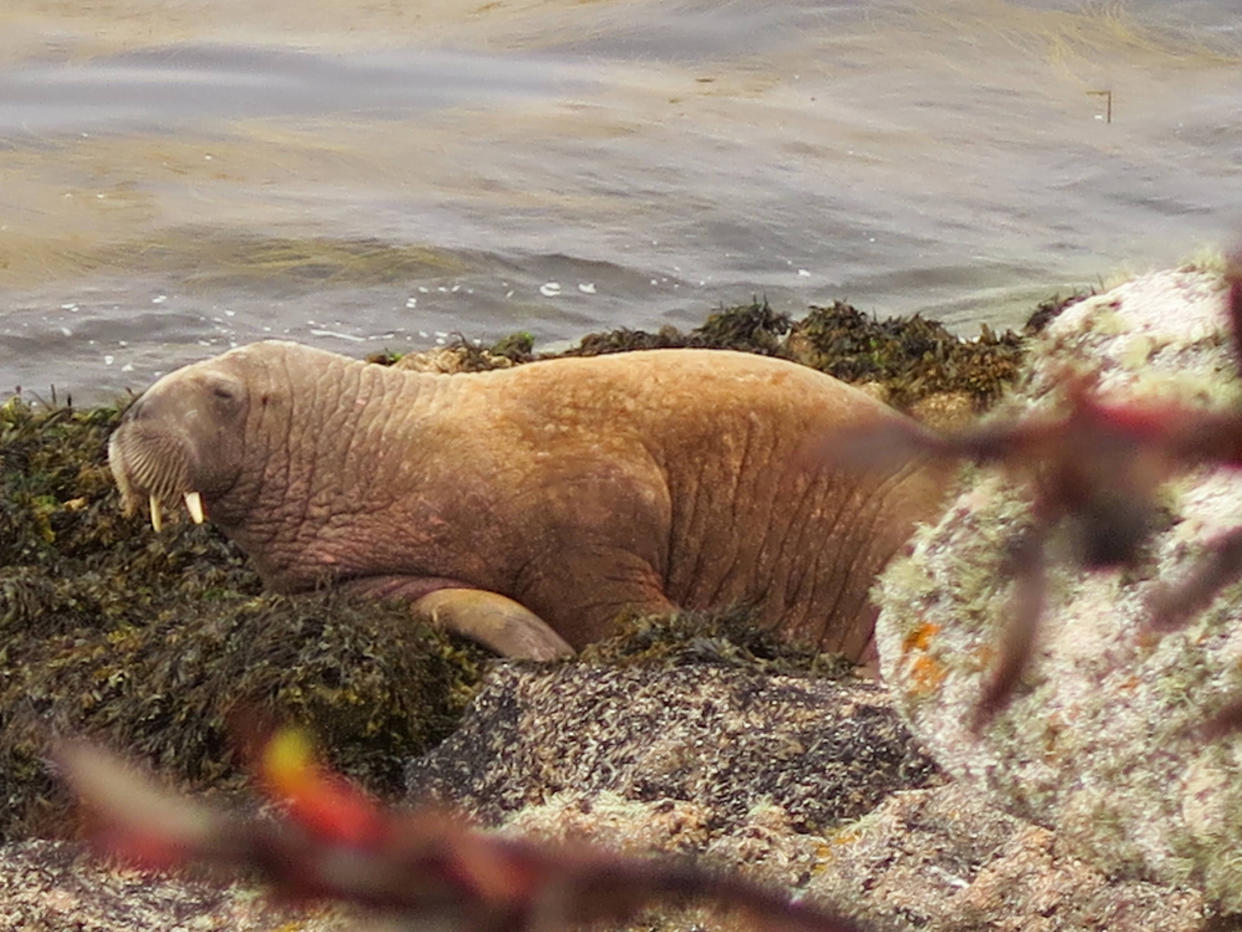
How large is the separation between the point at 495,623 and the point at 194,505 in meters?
1.15

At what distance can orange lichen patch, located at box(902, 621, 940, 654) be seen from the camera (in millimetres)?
2314

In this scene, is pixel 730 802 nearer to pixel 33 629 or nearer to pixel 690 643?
pixel 690 643

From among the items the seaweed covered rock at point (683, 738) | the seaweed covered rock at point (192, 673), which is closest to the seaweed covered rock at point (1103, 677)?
the seaweed covered rock at point (683, 738)

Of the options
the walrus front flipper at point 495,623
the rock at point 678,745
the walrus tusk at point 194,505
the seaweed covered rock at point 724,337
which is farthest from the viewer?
the seaweed covered rock at point 724,337

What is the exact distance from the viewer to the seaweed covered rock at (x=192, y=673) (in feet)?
15.6

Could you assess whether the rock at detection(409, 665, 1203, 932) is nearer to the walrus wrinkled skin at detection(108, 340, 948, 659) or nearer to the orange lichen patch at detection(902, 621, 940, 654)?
the orange lichen patch at detection(902, 621, 940, 654)

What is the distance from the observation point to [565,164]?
13.0m

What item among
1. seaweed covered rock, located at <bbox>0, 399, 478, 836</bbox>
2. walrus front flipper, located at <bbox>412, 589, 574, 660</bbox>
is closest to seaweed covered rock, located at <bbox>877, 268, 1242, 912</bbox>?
seaweed covered rock, located at <bbox>0, 399, 478, 836</bbox>

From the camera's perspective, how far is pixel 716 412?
6.40 metres

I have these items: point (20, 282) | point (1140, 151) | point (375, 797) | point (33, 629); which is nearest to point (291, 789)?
point (375, 797)

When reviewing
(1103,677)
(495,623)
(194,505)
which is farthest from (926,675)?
(194,505)

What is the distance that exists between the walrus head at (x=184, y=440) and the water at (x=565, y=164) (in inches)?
129

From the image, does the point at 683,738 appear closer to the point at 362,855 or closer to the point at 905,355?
the point at 362,855

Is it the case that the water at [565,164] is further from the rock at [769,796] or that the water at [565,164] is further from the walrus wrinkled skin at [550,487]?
the rock at [769,796]
